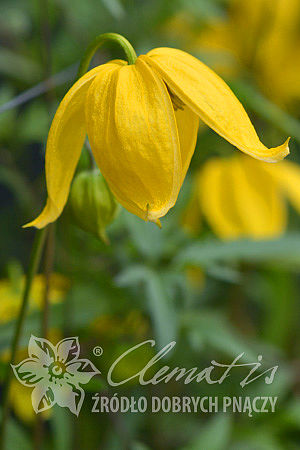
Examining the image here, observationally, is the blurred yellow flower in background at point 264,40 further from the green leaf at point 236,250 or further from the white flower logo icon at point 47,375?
the white flower logo icon at point 47,375

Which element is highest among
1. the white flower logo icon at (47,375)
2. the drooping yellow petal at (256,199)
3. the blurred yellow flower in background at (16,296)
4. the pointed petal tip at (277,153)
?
the drooping yellow petal at (256,199)

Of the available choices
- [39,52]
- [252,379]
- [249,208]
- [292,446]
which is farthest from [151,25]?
[292,446]

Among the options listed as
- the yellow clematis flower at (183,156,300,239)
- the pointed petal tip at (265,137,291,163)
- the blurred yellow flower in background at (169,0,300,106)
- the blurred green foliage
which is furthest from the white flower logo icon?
the blurred yellow flower in background at (169,0,300,106)

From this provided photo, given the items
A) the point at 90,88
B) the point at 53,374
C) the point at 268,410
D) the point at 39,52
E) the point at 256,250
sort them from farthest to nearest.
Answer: the point at 39,52 < the point at 268,410 < the point at 256,250 < the point at 53,374 < the point at 90,88

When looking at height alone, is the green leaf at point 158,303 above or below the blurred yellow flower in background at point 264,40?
below

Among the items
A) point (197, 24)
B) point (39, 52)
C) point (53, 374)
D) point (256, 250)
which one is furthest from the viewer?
point (197, 24)

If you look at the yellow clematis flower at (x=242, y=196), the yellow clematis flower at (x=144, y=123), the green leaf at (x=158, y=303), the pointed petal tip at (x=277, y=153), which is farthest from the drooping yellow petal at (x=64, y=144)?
the yellow clematis flower at (x=242, y=196)

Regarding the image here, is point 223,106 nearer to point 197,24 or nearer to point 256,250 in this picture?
Answer: point 256,250
